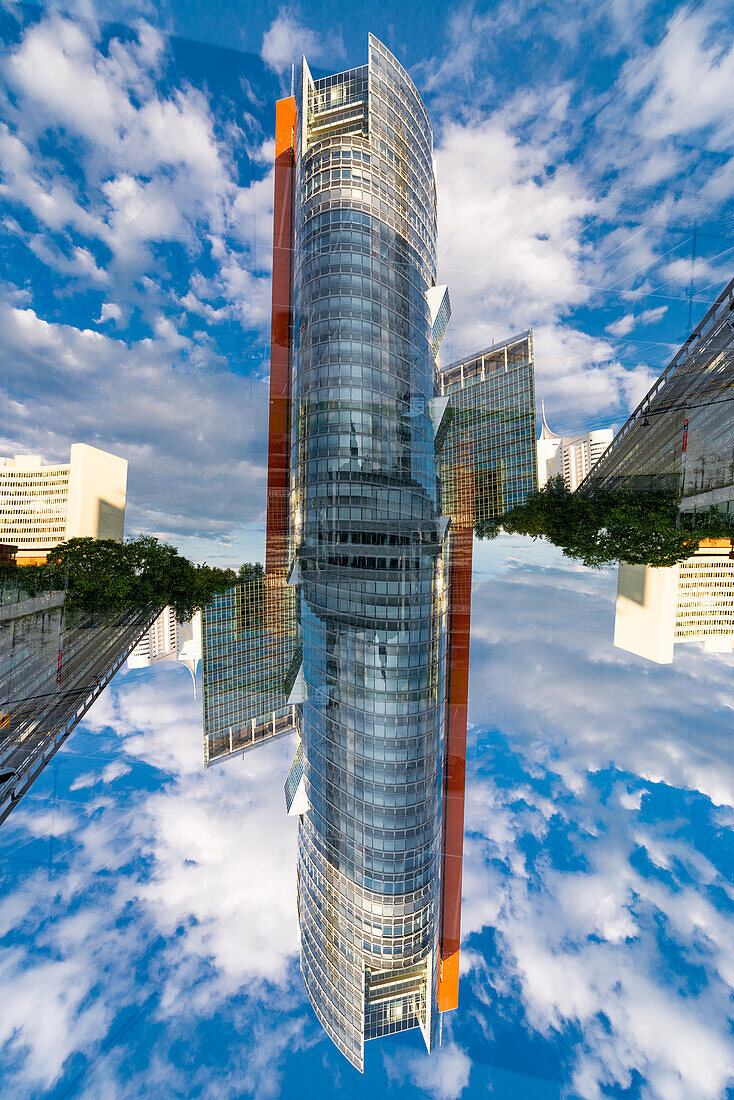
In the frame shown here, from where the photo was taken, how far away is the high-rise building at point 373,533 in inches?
140

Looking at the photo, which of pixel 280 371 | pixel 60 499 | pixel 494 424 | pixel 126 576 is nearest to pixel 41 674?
pixel 126 576

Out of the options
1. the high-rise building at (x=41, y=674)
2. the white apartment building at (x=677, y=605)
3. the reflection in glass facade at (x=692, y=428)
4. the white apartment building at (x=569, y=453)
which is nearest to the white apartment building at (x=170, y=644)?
the high-rise building at (x=41, y=674)

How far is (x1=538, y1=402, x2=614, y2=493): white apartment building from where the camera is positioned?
141 inches

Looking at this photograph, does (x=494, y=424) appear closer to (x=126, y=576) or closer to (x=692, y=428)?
(x=692, y=428)

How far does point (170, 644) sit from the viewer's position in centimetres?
500

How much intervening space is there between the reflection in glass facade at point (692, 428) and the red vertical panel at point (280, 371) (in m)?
3.66

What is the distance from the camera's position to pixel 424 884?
13.5ft

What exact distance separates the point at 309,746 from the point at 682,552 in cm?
545

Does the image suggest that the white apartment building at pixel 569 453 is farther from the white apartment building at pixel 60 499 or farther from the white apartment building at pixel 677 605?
the white apartment building at pixel 60 499

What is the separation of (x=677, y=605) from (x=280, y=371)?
18.5 feet

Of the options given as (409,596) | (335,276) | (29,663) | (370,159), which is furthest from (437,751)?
(370,159)

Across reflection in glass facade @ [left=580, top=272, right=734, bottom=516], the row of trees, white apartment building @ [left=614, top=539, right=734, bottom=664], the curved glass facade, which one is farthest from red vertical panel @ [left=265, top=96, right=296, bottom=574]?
white apartment building @ [left=614, top=539, right=734, bottom=664]

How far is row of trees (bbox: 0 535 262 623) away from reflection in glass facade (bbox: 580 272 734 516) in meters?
4.64

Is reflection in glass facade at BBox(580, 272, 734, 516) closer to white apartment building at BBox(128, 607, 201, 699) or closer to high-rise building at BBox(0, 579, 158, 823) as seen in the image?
white apartment building at BBox(128, 607, 201, 699)
